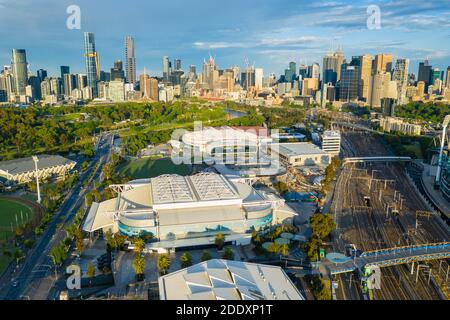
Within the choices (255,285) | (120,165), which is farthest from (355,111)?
(255,285)

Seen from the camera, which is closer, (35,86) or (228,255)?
(228,255)

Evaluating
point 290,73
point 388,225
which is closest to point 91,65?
point 290,73

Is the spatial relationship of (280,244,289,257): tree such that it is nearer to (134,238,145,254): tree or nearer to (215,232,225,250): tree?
(215,232,225,250): tree

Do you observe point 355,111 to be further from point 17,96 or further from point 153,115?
point 17,96

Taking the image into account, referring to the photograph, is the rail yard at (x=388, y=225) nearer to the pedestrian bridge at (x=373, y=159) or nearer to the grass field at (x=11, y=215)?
Answer: the pedestrian bridge at (x=373, y=159)

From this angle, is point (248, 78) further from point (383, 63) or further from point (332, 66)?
point (383, 63)

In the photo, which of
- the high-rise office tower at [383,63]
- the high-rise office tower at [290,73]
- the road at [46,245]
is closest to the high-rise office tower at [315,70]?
the high-rise office tower at [290,73]
